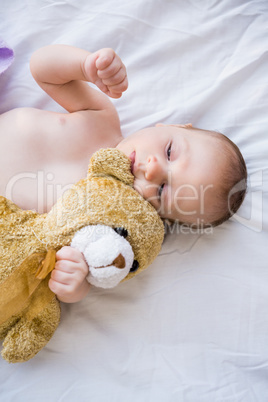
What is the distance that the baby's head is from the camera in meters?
0.96

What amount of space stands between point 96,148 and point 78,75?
21cm

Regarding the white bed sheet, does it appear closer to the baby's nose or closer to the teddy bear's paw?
the teddy bear's paw

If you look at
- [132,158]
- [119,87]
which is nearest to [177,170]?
[132,158]

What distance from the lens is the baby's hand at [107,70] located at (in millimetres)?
929

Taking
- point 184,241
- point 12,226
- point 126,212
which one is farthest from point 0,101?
point 184,241

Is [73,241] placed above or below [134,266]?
above

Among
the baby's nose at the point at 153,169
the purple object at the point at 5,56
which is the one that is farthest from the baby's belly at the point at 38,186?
the purple object at the point at 5,56

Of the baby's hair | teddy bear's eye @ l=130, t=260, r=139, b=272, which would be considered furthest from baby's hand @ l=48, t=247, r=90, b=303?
the baby's hair

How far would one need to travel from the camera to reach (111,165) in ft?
3.06

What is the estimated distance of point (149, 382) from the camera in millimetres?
1023

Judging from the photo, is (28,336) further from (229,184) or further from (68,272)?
(229,184)

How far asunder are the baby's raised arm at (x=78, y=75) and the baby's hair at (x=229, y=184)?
0.99ft

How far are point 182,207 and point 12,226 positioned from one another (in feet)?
1.42

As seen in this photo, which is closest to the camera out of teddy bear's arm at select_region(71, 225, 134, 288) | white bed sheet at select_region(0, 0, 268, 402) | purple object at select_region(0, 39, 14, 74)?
teddy bear's arm at select_region(71, 225, 134, 288)
